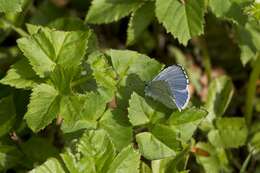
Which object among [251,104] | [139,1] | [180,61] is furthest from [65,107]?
[180,61]

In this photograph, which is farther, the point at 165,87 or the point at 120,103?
the point at 120,103

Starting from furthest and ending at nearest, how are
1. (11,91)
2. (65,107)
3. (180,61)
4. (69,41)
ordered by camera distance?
(180,61) < (11,91) < (69,41) < (65,107)

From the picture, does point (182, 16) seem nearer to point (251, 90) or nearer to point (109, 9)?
point (109, 9)

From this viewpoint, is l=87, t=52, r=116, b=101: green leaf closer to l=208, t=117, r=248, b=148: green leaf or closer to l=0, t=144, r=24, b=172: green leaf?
l=0, t=144, r=24, b=172: green leaf

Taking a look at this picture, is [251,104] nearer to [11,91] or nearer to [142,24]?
[142,24]

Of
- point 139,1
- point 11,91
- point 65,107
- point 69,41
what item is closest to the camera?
point 65,107

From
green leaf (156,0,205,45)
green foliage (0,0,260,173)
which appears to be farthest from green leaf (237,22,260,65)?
green leaf (156,0,205,45)

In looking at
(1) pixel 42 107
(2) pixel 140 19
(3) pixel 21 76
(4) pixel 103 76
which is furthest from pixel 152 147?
(2) pixel 140 19

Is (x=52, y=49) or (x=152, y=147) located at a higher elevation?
(x=52, y=49)
